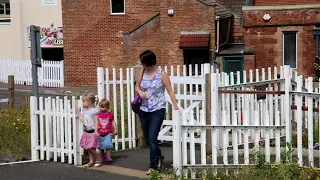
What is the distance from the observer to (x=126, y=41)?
33812mm

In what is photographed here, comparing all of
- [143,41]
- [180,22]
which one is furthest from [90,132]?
[143,41]

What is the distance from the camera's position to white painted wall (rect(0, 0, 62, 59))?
135 ft

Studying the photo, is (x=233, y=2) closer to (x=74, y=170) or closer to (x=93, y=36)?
(x=93, y=36)

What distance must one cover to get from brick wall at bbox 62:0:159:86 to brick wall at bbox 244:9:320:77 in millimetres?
9487

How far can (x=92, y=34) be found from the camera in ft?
120

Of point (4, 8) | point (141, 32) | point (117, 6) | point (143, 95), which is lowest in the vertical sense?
point (143, 95)

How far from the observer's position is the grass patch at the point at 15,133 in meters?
13.0

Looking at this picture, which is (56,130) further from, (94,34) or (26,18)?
(26,18)

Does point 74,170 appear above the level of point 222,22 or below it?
below

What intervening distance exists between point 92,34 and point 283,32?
1236cm

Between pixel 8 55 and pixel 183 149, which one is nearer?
pixel 183 149

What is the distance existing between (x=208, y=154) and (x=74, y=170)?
218 cm

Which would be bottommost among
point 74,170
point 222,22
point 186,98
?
point 74,170

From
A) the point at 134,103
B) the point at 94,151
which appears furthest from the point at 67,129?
the point at 134,103
